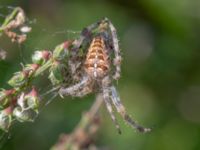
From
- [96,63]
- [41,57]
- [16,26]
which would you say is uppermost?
[16,26]

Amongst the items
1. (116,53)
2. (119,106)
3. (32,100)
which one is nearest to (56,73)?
(32,100)

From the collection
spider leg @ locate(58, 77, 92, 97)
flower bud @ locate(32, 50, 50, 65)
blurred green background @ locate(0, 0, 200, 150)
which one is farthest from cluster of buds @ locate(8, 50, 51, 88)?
blurred green background @ locate(0, 0, 200, 150)

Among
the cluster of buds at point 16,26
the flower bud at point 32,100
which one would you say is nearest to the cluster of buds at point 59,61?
the flower bud at point 32,100

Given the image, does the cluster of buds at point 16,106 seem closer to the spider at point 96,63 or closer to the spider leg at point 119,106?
the spider at point 96,63

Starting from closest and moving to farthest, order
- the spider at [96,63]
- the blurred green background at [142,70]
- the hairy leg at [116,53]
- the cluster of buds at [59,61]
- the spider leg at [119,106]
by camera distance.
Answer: the cluster of buds at [59,61]
the spider at [96,63]
the hairy leg at [116,53]
the spider leg at [119,106]
the blurred green background at [142,70]

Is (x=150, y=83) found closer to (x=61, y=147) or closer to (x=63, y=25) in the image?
(x=63, y=25)

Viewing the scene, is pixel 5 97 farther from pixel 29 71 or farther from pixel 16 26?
pixel 16 26
